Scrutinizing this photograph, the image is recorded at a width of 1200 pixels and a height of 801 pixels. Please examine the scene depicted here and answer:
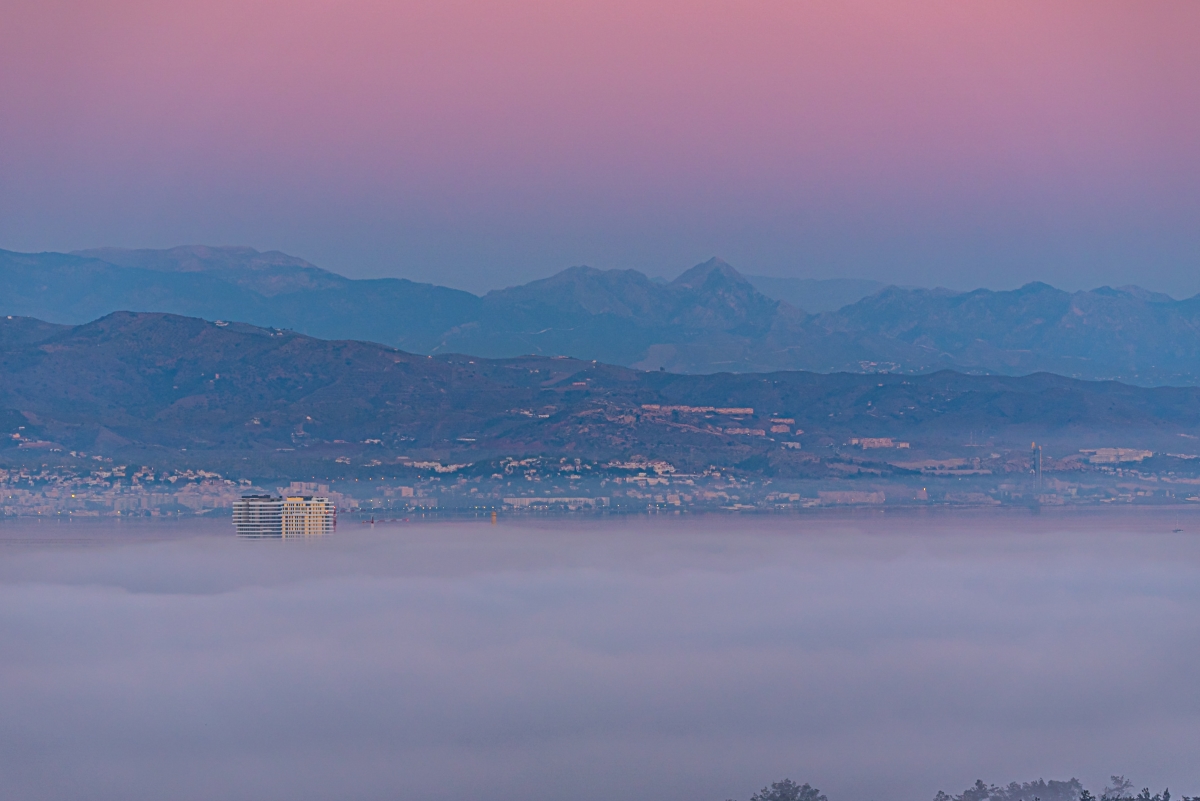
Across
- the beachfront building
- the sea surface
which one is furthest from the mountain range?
the sea surface

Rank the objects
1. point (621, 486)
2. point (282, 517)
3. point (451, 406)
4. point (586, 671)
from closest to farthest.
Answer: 1. point (586, 671)
2. point (282, 517)
3. point (621, 486)
4. point (451, 406)

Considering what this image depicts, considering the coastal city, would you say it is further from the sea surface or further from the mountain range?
the sea surface

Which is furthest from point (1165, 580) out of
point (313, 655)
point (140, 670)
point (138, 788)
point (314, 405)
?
point (314, 405)

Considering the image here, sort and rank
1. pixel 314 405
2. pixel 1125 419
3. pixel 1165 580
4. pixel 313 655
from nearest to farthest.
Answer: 1. pixel 313 655
2. pixel 1165 580
3. pixel 314 405
4. pixel 1125 419

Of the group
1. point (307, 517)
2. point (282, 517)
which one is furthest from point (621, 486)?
point (282, 517)

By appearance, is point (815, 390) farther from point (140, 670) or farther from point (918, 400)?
point (140, 670)

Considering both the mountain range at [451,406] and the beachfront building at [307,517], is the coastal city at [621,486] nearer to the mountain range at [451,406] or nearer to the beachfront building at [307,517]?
the mountain range at [451,406]

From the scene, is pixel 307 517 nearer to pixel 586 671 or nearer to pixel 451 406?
pixel 586 671
